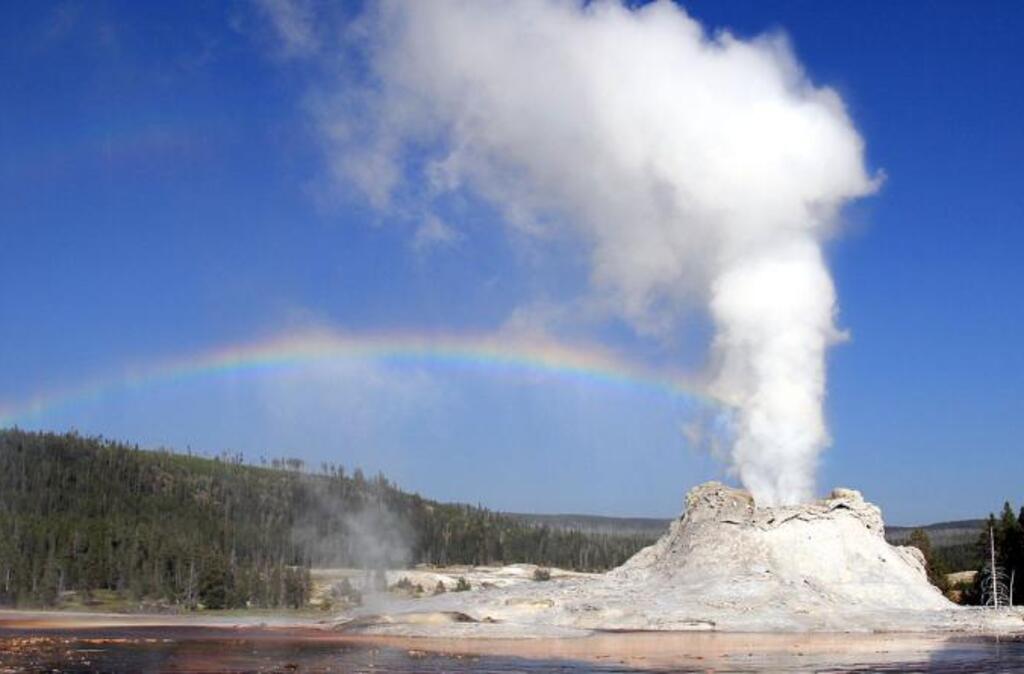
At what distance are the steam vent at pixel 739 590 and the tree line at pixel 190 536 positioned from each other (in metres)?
47.5

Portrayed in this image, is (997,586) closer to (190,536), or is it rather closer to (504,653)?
(504,653)

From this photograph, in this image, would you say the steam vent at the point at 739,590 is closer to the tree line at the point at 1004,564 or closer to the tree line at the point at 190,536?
the tree line at the point at 1004,564

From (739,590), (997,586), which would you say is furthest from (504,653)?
(997,586)

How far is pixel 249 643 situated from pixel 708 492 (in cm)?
2828

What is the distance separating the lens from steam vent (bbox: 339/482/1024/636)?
53.3 meters

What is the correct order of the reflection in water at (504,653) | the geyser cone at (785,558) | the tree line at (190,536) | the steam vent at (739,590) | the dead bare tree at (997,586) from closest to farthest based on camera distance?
the reflection in water at (504,653) → the steam vent at (739,590) → the geyser cone at (785,558) → the dead bare tree at (997,586) → the tree line at (190,536)

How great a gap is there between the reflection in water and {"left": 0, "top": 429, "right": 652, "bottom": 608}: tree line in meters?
53.1

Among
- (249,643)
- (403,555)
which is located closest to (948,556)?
(403,555)

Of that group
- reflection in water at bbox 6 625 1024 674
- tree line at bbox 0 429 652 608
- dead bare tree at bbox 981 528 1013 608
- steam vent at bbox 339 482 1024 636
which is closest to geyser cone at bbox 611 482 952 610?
steam vent at bbox 339 482 1024 636

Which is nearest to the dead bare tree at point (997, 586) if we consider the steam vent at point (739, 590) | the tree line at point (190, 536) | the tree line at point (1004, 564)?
the tree line at point (1004, 564)

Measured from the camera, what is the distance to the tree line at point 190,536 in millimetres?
105812

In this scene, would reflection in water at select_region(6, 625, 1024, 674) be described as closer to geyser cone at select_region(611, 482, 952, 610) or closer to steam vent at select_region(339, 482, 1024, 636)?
steam vent at select_region(339, 482, 1024, 636)

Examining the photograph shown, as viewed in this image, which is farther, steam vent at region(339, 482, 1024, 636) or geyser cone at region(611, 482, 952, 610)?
geyser cone at region(611, 482, 952, 610)

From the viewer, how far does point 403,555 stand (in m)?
167
